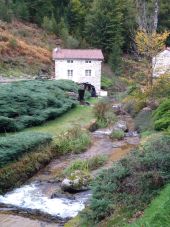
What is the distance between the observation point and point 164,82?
29281 mm

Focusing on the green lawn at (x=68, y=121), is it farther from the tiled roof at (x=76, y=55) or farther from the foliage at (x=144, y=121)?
the tiled roof at (x=76, y=55)

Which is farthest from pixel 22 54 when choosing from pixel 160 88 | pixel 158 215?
pixel 158 215

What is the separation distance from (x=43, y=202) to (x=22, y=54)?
Answer: 39.1m

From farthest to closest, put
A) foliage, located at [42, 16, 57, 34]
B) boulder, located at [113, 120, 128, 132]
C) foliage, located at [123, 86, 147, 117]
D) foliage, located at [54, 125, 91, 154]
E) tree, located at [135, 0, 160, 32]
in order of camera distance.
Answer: foliage, located at [42, 16, 57, 34], tree, located at [135, 0, 160, 32], foliage, located at [123, 86, 147, 117], boulder, located at [113, 120, 128, 132], foliage, located at [54, 125, 91, 154]

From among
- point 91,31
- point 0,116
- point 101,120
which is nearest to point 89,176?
point 0,116

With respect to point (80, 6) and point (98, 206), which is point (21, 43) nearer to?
point (80, 6)

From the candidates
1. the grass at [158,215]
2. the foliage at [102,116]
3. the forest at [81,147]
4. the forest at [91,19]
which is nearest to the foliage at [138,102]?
the forest at [81,147]

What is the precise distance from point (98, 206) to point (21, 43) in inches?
1777

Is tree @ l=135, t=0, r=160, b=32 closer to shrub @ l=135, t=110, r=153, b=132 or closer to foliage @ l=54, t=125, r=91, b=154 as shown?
shrub @ l=135, t=110, r=153, b=132

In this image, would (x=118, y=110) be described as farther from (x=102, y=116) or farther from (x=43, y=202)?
A: (x=43, y=202)

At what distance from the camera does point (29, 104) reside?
2734 cm

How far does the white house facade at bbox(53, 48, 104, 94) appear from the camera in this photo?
152 ft

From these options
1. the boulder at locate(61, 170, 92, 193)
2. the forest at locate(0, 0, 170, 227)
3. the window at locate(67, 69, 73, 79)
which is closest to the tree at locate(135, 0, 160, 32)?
the forest at locate(0, 0, 170, 227)

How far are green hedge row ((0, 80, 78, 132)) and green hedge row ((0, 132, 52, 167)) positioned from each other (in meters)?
3.51
